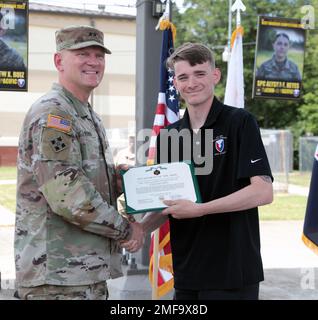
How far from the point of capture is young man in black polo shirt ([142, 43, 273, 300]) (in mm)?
2418

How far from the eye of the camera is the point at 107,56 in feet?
36.3

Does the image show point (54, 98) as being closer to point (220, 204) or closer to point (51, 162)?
point (51, 162)

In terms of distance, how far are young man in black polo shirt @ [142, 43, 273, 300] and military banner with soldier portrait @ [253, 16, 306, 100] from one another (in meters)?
8.95

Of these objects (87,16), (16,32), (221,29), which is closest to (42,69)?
(87,16)

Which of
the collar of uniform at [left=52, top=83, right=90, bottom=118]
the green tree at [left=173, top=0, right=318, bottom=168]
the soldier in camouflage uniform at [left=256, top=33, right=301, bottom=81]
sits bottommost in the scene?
the collar of uniform at [left=52, top=83, right=90, bottom=118]

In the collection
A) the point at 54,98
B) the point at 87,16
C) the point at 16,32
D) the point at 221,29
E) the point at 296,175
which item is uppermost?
the point at 221,29

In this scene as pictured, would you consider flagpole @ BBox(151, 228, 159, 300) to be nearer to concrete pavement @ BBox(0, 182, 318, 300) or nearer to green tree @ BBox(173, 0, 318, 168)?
concrete pavement @ BBox(0, 182, 318, 300)

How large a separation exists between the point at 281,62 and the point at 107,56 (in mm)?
3712

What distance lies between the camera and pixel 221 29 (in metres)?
32.4
